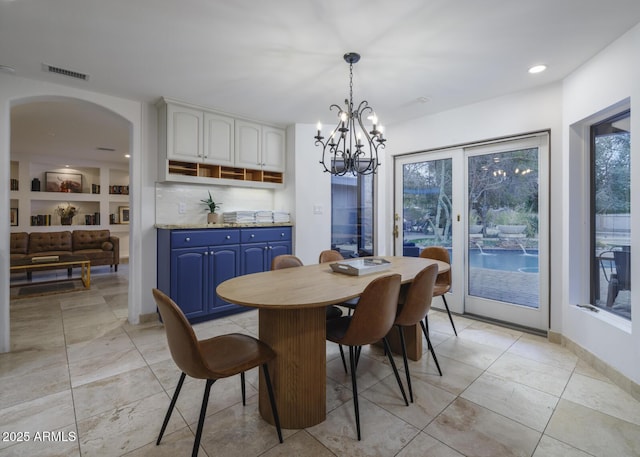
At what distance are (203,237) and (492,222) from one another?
328 cm

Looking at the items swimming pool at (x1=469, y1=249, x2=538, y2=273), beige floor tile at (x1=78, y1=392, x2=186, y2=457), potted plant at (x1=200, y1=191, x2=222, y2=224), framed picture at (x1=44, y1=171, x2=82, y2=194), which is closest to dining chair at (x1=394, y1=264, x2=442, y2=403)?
beige floor tile at (x1=78, y1=392, x2=186, y2=457)

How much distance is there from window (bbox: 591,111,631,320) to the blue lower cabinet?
11.1 feet

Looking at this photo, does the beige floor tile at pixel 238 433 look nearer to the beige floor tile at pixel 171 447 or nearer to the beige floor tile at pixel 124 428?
the beige floor tile at pixel 171 447

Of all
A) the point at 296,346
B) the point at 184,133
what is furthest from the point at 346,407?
the point at 184,133

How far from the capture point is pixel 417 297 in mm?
2010

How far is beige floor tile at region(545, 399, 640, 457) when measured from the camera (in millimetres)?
1566

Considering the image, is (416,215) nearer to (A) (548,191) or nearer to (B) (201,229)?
(A) (548,191)

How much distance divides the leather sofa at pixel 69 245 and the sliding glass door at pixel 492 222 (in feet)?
19.9

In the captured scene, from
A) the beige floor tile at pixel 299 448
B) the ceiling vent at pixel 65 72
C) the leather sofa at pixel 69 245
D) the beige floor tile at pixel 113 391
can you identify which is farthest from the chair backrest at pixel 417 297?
the leather sofa at pixel 69 245

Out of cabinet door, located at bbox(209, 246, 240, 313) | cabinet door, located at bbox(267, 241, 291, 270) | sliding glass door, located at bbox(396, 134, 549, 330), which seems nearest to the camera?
sliding glass door, located at bbox(396, 134, 549, 330)

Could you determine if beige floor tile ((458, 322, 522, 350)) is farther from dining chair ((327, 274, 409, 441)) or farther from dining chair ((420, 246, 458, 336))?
dining chair ((327, 274, 409, 441))

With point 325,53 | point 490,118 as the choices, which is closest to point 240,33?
point 325,53

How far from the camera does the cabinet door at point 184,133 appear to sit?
3381 millimetres

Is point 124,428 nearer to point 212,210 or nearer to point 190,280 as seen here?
point 190,280
